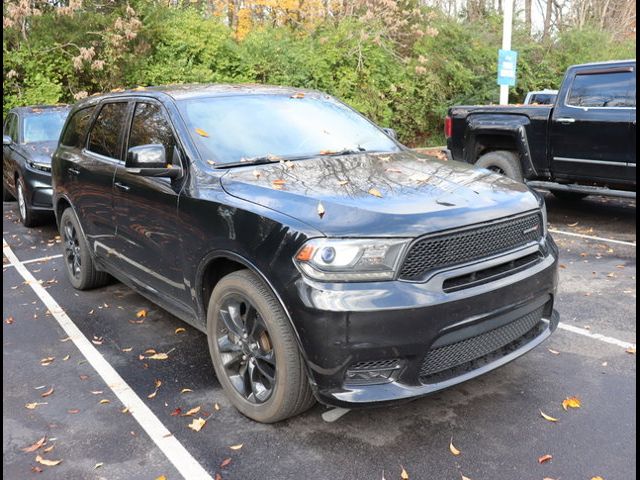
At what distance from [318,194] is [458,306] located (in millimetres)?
895

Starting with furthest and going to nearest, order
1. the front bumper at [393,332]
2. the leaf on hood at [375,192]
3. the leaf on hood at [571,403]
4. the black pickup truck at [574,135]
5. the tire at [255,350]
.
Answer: the black pickup truck at [574,135], the leaf on hood at [571,403], the leaf on hood at [375,192], the tire at [255,350], the front bumper at [393,332]

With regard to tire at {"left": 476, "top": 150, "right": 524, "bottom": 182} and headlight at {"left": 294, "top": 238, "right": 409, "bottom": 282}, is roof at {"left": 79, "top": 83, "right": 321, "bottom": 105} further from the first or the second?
tire at {"left": 476, "top": 150, "right": 524, "bottom": 182}

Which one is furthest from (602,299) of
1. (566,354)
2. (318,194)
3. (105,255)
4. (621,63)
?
(105,255)

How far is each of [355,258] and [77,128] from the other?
407 centimetres

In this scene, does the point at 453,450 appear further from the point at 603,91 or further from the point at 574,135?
the point at 603,91


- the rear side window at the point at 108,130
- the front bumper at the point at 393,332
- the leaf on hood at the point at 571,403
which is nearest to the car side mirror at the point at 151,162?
the rear side window at the point at 108,130

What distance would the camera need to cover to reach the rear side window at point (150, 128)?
399 cm

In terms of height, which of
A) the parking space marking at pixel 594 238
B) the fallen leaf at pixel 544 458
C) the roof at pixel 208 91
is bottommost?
the parking space marking at pixel 594 238

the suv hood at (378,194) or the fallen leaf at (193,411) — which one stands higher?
the suv hood at (378,194)

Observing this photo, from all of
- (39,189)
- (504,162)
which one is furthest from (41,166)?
(504,162)

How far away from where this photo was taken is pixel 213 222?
335 cm

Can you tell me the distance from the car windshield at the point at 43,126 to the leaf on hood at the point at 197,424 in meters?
7.15

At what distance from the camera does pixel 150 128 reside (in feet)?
14.1

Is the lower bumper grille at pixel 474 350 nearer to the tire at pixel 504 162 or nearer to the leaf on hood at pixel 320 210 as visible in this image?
the leaf on hood at pixel 320 210
